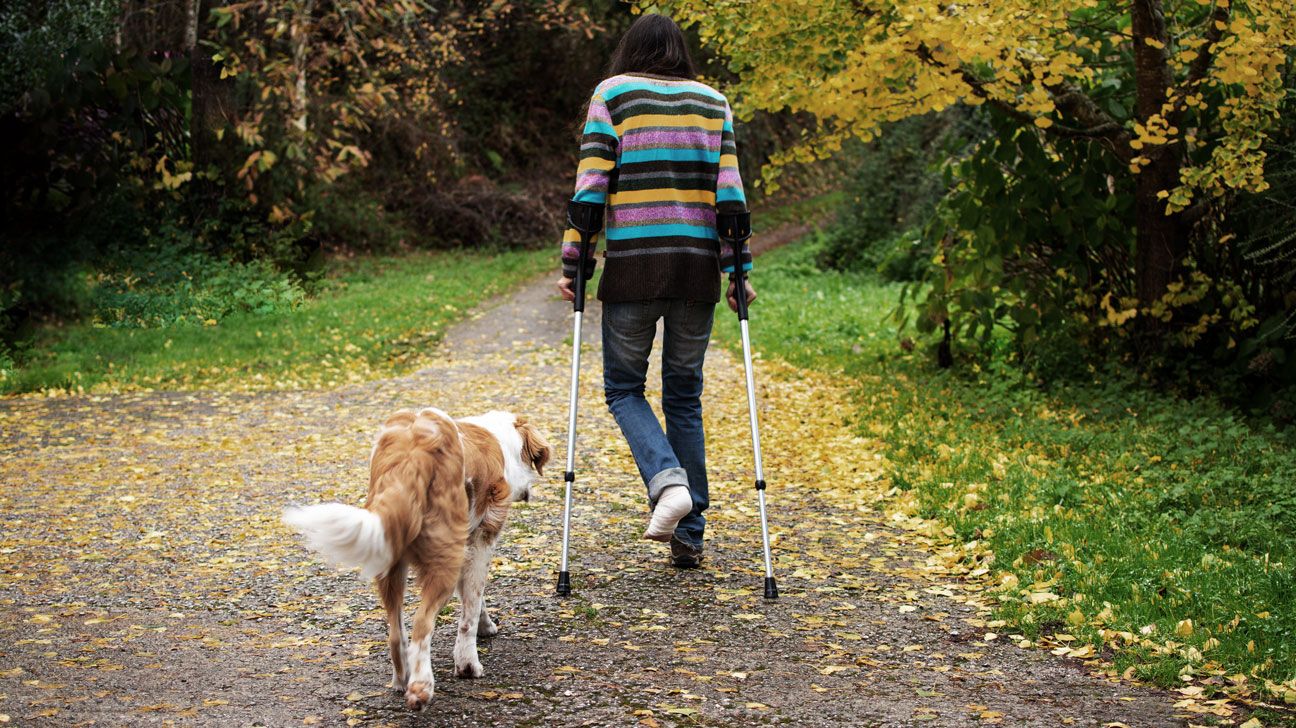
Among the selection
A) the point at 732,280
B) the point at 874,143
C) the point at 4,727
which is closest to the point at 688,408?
the point at 732,280

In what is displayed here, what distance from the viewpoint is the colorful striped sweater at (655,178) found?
15.4 feet

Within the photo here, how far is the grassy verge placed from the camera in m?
4.14

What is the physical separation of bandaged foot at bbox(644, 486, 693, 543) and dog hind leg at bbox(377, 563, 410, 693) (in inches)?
50.4

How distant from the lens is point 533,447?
13.7 ft

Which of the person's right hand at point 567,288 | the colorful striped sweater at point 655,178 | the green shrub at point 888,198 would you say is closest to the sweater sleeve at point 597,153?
the colorful striped sweater at point 655,178

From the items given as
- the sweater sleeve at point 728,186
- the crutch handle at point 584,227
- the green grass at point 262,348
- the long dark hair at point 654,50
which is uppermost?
the long dark hair at point 654,50

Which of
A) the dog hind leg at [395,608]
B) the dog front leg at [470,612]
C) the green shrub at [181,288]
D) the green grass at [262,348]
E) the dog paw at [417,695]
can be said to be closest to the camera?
the dog paw at [417,695]

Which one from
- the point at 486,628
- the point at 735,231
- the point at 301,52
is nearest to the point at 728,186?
the point at 735,231

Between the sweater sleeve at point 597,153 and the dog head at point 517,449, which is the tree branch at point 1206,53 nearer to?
the sweater sleeve at point 597,153

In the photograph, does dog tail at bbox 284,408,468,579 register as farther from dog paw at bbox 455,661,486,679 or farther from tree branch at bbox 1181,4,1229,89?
tree branch at bbox 1181,4,1229,89

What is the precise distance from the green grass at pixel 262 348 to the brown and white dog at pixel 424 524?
277 inches

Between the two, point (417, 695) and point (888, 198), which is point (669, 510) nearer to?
point (417, 695)

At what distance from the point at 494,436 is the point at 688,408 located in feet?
4.06

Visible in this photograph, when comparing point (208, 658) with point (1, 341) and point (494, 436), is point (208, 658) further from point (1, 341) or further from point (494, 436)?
point (1, 341)
